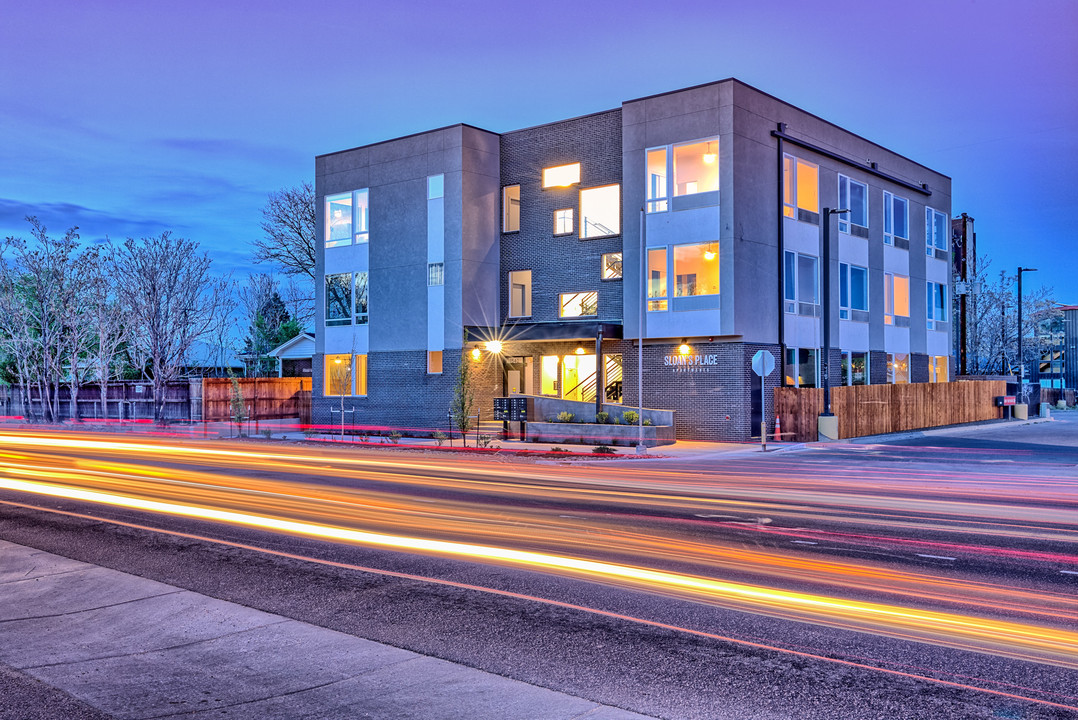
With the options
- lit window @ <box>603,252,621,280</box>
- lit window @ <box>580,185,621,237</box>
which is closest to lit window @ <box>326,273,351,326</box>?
lit window @ <box>580,185,621,237</box>

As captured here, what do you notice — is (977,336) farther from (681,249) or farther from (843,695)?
(843,695)

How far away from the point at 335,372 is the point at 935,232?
98.5 feet

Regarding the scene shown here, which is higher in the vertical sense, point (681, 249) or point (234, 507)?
point (681, 249)

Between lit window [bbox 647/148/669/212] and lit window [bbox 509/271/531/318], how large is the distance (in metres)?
6.67

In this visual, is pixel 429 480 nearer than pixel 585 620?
No

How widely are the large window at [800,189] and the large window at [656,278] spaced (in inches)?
203

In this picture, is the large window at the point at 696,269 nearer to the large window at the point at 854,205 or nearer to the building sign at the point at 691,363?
the building sign at the point at 691,363

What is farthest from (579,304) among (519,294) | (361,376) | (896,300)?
(896,300)

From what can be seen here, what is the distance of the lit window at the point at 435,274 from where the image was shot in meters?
35.2

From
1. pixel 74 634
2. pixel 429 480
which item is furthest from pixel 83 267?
pixel 74 634

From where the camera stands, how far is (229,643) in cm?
699

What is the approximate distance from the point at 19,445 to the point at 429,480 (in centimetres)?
1989

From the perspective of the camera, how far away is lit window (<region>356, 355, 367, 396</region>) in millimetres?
38219

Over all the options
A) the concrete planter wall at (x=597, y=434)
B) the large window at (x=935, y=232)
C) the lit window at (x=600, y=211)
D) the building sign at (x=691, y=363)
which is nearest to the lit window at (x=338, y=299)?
the lit window at (x=600, y=211)
